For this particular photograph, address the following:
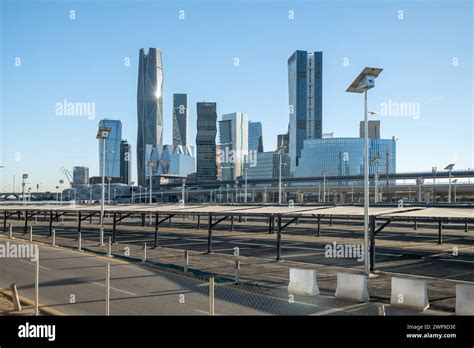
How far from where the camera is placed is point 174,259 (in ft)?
102

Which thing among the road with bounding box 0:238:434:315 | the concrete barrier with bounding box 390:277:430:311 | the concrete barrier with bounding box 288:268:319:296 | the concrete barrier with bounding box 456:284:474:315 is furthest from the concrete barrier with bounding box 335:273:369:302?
the concrete barrier with bounding box 456:284:474:315

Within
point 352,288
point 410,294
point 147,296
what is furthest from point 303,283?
point 147,296

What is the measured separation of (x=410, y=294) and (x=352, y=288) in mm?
2253

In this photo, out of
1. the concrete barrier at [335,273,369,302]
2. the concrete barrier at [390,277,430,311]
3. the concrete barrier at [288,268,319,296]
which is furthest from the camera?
the concrete barrier at [288,268,319,296]

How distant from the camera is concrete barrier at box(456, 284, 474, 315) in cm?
1577

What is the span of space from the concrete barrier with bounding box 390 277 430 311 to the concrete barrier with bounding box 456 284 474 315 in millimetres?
1229

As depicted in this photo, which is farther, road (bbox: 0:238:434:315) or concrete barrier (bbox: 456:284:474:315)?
road (bbox: 0:238:434:315)

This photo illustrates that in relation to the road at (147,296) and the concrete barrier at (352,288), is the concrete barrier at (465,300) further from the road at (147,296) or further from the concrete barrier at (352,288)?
the concrete barrier at (352,288)

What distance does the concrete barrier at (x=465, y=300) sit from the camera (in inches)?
621

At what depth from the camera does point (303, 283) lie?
1964cm

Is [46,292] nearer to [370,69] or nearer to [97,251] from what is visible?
[97,251]

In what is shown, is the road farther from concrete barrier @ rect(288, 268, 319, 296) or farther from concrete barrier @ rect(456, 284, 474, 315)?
concrete barrier @ rect(456, 284, 474, 315)
